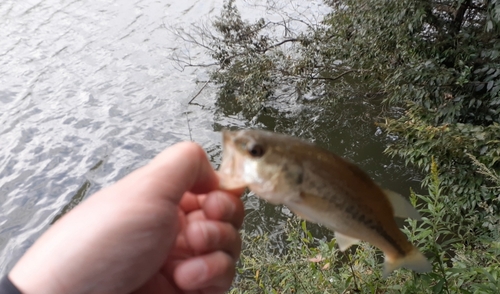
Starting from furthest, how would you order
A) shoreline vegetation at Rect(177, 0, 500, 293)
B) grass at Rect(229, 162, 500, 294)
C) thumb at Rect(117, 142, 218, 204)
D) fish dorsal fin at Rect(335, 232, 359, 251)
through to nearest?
1. shoreline vegetation at Rect(177, 0, 500, 293)
2. grass at Rect(229, 162, 500, 294)
3. fish dorsal fin at Rect(335, 232, 359, 251)
4. thumb at Rect(117, 142, 218, 204)

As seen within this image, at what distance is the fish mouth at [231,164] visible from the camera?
1580 millimetres

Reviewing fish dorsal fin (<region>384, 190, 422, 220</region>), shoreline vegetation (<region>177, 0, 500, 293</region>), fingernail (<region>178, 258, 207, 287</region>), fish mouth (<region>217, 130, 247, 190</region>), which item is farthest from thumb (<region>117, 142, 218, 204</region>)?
shoreline vegetation (<region>177, 0, 500, 293</region>)

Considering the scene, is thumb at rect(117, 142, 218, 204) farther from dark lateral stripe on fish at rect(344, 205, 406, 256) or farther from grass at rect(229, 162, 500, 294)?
grass at rect(229, 162, 500, 294)

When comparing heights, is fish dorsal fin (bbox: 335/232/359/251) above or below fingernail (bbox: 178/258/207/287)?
above

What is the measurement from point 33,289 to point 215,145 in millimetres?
6990

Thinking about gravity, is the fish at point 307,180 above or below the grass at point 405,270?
above

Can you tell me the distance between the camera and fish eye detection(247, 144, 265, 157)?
1530mm

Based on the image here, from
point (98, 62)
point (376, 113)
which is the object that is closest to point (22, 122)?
point (98, 62)

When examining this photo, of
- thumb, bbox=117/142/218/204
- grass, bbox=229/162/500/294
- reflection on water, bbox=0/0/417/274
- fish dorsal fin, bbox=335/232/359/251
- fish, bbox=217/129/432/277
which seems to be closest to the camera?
fish, bbox=217/129/432/277

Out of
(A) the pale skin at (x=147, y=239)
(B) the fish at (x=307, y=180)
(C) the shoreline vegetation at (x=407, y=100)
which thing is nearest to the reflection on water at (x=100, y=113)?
(C) the shoreline vegetation at (x=407, y=100)

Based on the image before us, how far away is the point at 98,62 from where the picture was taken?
10695 millimetres

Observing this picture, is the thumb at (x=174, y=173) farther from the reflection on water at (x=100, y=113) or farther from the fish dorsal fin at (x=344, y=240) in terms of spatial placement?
the reflection on water at (x=100, y=113)

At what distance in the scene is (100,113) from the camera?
30.3 ft

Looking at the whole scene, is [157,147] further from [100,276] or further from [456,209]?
[100,276]
